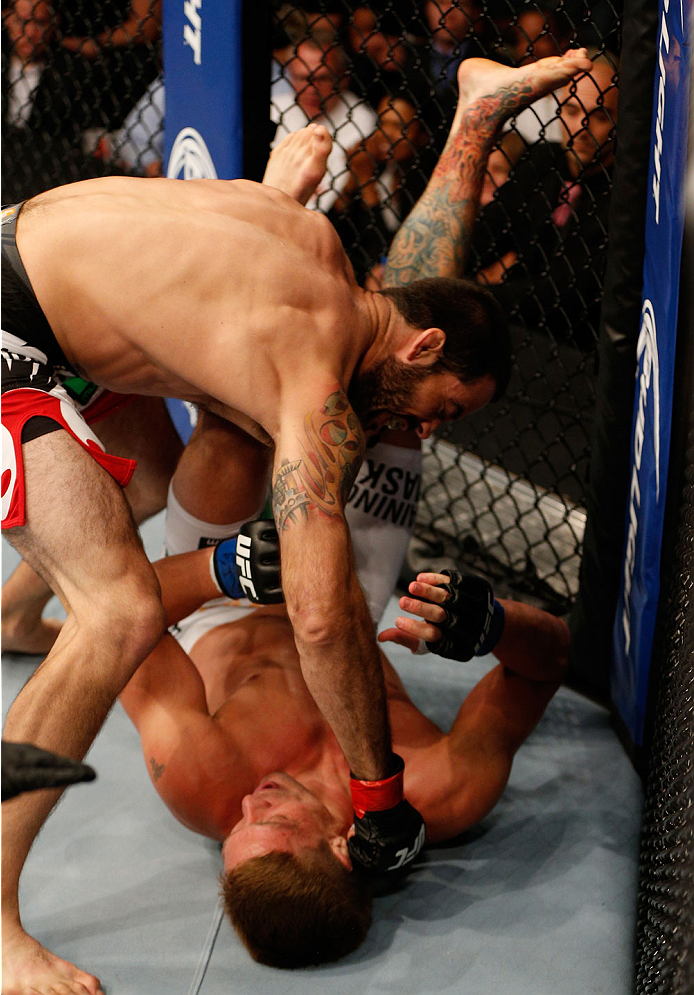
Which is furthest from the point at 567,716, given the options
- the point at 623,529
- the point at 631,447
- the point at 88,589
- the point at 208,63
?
the point at 208,63

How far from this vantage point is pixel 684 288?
4.46 feet

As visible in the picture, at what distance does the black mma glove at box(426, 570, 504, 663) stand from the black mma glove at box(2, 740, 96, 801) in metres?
0.73

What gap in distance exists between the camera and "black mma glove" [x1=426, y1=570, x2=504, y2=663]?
56.1 inches

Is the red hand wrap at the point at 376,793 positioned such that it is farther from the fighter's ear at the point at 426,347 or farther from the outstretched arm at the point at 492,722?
the fighter's ear at the point at 426,347

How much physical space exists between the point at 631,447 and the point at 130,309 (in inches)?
35.1

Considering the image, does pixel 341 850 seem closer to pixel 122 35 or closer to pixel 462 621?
pixel 462 621

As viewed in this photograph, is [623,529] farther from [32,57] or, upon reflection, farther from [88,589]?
[32,57]

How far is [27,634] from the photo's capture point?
1.90 m

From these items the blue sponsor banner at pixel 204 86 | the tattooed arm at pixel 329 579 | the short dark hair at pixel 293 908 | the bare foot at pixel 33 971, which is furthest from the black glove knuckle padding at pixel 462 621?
the blue sponsor banner at pixel 204 86

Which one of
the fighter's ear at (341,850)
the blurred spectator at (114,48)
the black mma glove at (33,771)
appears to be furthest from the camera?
the blurred spectator at (114,48)

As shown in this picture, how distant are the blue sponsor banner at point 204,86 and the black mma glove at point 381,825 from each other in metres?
1.35

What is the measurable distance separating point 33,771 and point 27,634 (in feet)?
3.89

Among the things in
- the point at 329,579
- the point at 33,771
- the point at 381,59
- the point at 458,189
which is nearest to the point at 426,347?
the point at 329,579

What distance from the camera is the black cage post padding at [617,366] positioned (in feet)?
4.93
